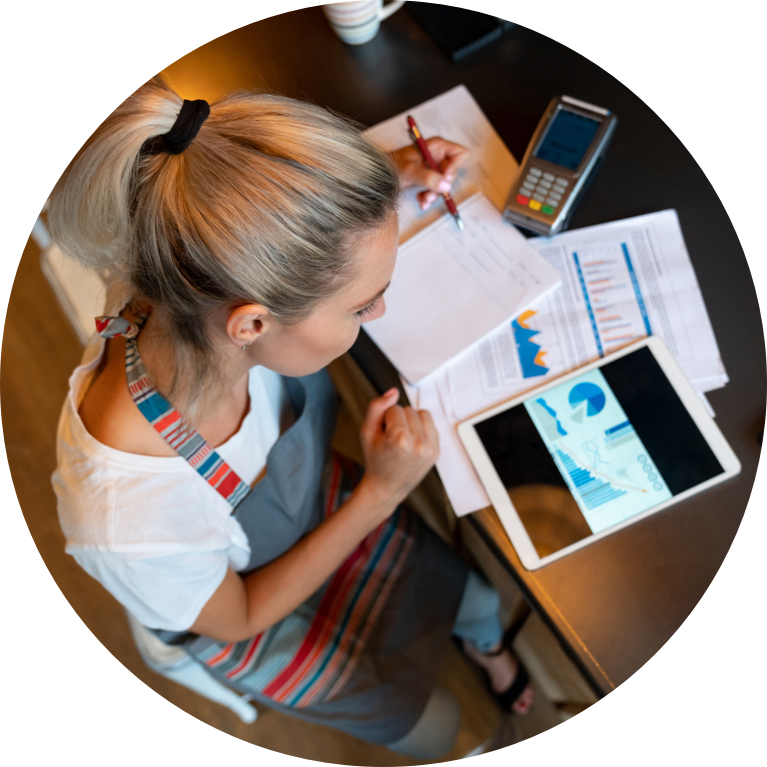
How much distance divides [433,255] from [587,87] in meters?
0.39

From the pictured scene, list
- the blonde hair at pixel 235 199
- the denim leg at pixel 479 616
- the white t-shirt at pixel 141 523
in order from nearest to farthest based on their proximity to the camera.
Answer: the blonde hair at pixel 235 199 < the white t-shirt at pixel 141 523 < the denim leg at pixel 479 616

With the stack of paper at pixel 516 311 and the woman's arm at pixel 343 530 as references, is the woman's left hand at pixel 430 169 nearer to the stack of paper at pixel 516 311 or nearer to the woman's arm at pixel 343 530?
the stack of paper at pixel 516 311

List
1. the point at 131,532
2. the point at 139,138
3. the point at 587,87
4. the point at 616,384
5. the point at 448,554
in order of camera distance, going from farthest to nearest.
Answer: the point at 448,554, the point at 587,87, the point at 616,384, the point at 131,532, the point at 139,138

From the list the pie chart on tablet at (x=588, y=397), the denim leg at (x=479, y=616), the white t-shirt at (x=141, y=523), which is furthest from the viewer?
the denim leg at (x=479, y=616)

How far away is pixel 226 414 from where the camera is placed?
0.74m

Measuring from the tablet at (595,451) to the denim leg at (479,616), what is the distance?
1.19 ft

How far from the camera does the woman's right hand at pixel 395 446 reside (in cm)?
73

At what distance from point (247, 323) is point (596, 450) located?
47 centimetres

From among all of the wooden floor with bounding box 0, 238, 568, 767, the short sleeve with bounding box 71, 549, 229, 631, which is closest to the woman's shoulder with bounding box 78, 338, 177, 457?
the short sleeve with bounding box 71, 549, 229, 631

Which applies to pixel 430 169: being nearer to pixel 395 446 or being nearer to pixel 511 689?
pixel 395 446

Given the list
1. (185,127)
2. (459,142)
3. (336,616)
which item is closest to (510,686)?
(336,616)

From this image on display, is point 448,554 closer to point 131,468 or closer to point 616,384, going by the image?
point 616,384

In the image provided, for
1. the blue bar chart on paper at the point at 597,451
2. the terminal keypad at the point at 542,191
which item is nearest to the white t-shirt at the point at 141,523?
the blue bar chart on paper at the point at 597,451

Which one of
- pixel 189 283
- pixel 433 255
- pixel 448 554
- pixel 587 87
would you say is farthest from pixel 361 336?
pixel 587 87
